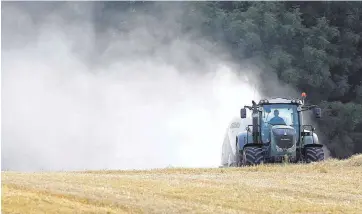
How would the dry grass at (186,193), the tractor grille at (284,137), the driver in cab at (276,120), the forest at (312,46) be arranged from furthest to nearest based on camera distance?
1. the forest at (312,46)
2. the driver in cab at (276,120)
3. the tractor grille at (284,137)
4. the dry grass at (186,193)

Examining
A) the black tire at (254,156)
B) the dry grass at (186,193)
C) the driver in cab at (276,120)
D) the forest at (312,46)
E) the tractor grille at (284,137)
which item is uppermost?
the forest at (312,46)

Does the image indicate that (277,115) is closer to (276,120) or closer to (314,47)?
(276,120)

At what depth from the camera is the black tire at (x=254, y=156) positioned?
104ft

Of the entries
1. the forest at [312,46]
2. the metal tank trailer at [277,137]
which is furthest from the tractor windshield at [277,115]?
the forest at [312,46]

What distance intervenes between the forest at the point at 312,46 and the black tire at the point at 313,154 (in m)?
19.7

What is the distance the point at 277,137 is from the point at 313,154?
4.77 feet

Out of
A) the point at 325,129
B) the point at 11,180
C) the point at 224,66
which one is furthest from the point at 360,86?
the point at 11,180

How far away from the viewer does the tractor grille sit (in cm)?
3188

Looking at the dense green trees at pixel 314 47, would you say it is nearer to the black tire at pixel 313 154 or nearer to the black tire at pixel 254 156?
the black tire at pixel 313 154

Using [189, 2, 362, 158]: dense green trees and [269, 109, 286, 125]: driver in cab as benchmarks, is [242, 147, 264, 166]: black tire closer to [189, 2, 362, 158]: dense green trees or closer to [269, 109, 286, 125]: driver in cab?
[269, 109, 286, 125]: driver in cab

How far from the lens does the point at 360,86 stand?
182 feet

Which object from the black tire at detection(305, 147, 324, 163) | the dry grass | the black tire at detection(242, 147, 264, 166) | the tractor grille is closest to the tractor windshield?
the black tire at detection(305, 147, 324, 163)

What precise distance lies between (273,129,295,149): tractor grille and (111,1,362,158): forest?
20.5 m

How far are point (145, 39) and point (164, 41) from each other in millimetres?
1231
